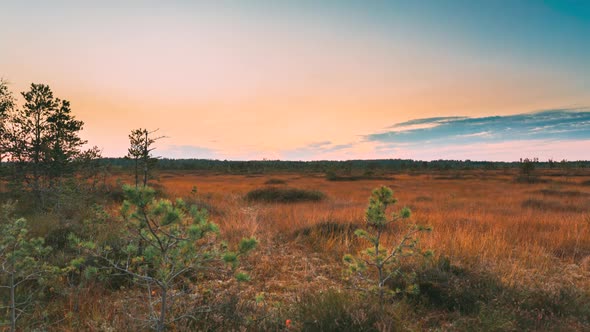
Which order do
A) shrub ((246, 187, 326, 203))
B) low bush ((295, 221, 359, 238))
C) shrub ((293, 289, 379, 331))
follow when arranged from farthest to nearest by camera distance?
shrub ((246, 187, 326, 203)) < low bush ((295, 221, 359, 238)) < shrub ((293, 289, 379, 331))

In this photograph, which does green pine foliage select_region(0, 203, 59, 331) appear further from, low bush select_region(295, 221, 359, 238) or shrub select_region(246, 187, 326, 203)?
shrub select_region(246, 187, 326, 203)

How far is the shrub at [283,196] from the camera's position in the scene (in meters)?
16.1

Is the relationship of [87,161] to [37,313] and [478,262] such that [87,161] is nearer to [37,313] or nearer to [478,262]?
[37,313]

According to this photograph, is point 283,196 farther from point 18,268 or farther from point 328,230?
point 18,268

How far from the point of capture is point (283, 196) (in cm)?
1644

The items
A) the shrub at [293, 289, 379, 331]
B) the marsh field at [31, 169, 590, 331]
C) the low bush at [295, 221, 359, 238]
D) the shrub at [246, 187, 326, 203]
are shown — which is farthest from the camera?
the shrub at [246, 187, 326, 203]

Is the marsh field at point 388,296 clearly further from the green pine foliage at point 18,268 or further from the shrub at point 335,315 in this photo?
the green pine foliage at point 18,268

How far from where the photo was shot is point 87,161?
11.4m

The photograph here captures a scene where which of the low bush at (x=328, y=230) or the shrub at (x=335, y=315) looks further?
the low bush at (x=328, y=230)

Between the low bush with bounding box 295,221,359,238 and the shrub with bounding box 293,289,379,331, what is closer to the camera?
the shrub with bounding box 293,289,379,331

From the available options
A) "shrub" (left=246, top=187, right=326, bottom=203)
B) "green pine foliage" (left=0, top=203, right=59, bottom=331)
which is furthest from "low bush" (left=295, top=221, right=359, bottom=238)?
"shrub" (left=246, top=187, right=326, bottom=203)

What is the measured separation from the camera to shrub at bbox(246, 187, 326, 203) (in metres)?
16.1

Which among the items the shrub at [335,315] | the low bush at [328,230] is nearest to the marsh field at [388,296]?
the shrub at [335,315]

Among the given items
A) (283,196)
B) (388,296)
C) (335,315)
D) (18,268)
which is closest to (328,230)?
(388,296)
